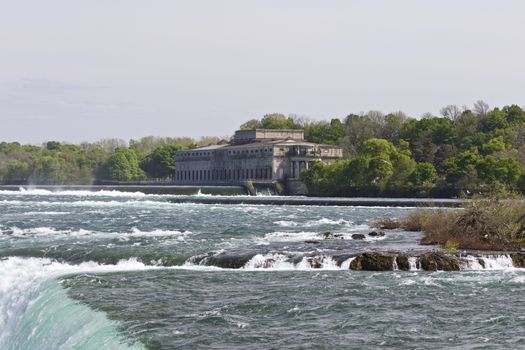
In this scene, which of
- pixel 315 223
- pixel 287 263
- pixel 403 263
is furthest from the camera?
pixel 315 223

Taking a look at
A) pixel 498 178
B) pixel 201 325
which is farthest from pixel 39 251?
pixel 498 178

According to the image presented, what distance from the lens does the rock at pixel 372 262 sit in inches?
1561

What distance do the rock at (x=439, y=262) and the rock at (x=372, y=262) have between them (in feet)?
4.91

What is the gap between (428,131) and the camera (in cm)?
17288

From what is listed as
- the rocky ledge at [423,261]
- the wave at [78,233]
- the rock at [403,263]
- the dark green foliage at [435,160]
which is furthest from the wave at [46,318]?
the dark green foliage at [435,160]

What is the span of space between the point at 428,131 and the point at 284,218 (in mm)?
96857

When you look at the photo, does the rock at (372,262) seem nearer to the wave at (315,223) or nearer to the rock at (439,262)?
the rock at (439,262)

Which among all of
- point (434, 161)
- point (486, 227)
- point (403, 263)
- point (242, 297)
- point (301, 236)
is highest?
point (434, 161)

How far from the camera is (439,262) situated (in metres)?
39.8

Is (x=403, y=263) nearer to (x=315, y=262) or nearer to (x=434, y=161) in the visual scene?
(x=315, y=262)

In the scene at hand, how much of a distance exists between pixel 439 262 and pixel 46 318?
61.1 feet

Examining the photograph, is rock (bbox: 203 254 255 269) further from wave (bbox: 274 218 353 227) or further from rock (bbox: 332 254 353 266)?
wave (bbox: 274 218 353 227)

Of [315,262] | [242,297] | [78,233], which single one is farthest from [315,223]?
[242,297]

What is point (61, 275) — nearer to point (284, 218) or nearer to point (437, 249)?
point (437, 249)
